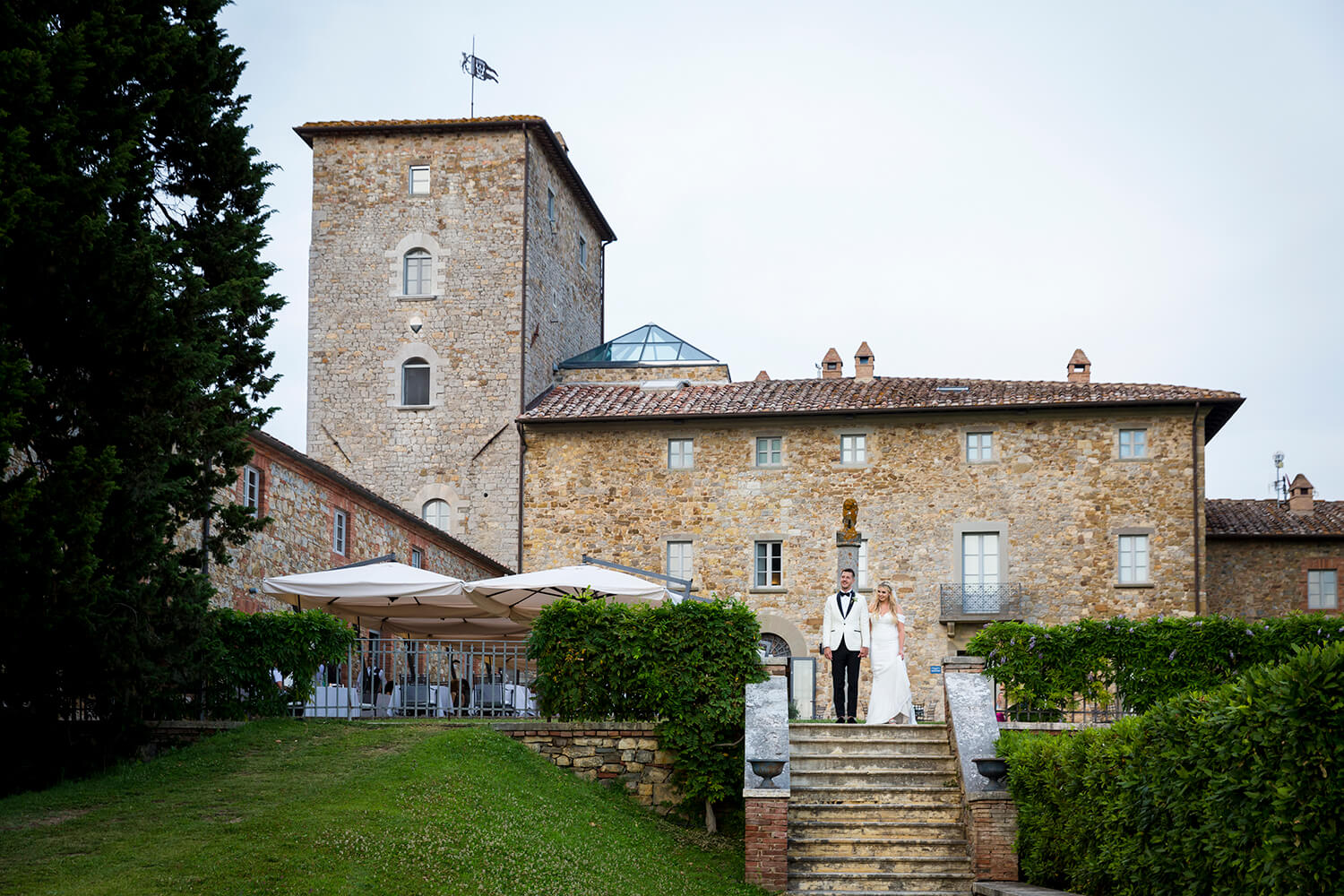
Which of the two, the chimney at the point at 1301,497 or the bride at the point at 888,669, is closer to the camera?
the bride at the point at 888,669

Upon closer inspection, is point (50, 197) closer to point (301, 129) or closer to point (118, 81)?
point (118, 81)

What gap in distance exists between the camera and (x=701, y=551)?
31.1 m

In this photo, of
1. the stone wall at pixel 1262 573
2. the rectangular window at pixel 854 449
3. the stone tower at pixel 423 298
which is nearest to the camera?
the rectangular window at pixel 854 449

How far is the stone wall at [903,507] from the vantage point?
29891 mm

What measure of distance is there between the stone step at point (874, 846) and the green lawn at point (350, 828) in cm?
67

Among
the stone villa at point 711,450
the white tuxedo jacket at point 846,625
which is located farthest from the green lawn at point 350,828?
the stone villa at point 711,450

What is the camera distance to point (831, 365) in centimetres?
3569

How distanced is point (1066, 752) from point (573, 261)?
29549 millimetres

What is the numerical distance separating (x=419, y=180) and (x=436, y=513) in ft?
27.3

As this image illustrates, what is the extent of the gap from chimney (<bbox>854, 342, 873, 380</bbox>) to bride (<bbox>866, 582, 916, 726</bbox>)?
19.0 meters

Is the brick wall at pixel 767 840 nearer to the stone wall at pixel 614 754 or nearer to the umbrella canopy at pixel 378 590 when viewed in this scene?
the stone wall at pixel 614 754

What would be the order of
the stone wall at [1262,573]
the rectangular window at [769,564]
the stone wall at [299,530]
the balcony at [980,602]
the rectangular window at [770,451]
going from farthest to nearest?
the stone wall at [1262,573] → the rectangular window at [770,451] → the rectangular window at [769,564] → the balcony at [980,602] → the stone wall at [299,530]

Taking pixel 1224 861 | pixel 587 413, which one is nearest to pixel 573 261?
pixel 587 413

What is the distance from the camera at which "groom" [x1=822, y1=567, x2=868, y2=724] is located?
48.1 ft
